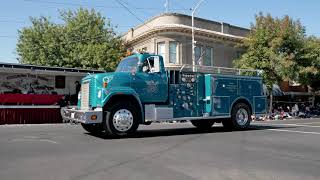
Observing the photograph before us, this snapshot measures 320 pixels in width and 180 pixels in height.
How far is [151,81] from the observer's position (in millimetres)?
14484

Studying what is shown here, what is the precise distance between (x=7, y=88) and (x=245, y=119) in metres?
15.3

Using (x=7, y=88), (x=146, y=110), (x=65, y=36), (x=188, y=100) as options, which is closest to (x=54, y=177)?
(x=146, y=110)

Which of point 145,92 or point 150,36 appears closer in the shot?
point 145,92

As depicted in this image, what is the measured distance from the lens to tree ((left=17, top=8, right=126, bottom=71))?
39.5m

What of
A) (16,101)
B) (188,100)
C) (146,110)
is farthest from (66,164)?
(16,101)

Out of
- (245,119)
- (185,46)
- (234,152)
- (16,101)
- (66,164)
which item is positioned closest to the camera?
(66,164)

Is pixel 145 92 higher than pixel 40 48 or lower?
lower

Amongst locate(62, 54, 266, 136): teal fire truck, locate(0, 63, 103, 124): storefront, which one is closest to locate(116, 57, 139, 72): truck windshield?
locate(62, 54, 266, 136): teal fire truck

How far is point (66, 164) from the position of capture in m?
8.50

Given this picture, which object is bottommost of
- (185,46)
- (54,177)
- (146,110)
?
(54,177)

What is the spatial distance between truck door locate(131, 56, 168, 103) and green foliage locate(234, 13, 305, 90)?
2163 cm

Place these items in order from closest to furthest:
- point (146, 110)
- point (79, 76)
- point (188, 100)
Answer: point (146, 110) → point (188, 100) → point (79, 76)

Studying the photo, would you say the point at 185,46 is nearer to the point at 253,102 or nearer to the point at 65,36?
the point at 65,36

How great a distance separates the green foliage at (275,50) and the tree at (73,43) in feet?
41.2
